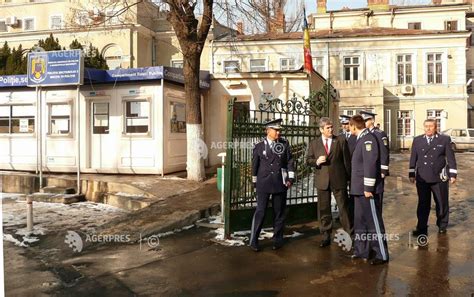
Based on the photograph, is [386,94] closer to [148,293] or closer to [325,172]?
[325,172]

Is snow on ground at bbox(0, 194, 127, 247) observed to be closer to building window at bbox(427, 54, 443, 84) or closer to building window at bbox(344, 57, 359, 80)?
building window at bbox(344, 57, 359, 80)

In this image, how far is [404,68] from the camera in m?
35.2

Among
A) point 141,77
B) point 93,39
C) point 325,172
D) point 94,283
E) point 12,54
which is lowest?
point 94,283

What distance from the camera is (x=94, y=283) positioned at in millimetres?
5578

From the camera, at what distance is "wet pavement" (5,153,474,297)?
5.21 metres

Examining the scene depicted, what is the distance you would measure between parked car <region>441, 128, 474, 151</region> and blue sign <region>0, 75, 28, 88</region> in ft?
88.6

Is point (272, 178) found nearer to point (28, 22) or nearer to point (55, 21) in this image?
point (55, 21)

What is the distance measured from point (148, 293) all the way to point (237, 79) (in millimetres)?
11127

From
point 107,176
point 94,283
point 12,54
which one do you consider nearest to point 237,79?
point 107,176

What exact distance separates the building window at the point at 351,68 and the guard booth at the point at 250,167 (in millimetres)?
27860

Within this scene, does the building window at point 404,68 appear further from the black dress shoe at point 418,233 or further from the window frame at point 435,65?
the black dress shoe at point 418,233

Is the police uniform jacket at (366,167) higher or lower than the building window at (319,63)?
lower

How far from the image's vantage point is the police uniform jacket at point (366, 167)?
6008 mm

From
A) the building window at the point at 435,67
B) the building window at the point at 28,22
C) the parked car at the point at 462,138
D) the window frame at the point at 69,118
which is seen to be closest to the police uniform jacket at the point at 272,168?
the window frame at the point at 69,118
